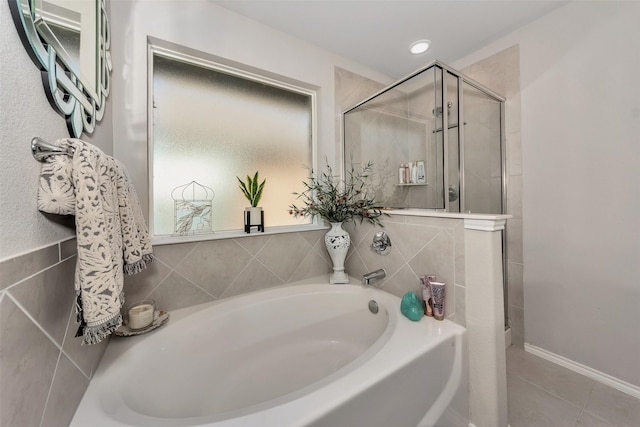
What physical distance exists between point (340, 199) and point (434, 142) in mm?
726

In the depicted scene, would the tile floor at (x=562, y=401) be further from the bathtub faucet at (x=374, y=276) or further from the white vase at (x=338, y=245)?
the white vase at (x=338, y=245)

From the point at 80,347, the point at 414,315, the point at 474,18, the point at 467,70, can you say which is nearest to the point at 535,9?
the point at 474,18

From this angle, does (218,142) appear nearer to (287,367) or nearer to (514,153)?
(287,367)

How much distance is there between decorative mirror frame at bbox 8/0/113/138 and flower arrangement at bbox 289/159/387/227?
112 cm

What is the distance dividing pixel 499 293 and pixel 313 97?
180cm

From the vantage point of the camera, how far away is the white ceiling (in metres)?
1.41

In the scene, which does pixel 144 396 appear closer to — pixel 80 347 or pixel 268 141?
pixel 80 347

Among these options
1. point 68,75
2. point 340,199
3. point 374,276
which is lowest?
point 374,276

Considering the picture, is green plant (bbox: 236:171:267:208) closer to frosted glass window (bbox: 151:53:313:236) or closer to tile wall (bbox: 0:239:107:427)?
frosted glass window (bbox: 151:53:313:236)

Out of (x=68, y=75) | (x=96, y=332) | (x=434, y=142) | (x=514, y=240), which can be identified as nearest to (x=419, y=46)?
(x=434, y=142)

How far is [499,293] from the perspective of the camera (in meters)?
0.96

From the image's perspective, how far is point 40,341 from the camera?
0.50 m

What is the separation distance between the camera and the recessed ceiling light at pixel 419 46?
1748 mm

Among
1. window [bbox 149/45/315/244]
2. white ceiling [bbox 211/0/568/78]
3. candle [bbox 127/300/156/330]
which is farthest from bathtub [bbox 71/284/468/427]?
white ceiling [bbox 211/0/568/78]
